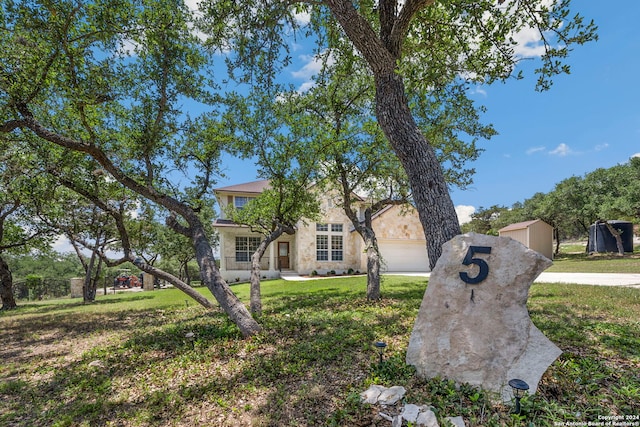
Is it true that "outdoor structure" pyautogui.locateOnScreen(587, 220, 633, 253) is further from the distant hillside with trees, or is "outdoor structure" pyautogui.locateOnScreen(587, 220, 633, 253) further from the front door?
the front door

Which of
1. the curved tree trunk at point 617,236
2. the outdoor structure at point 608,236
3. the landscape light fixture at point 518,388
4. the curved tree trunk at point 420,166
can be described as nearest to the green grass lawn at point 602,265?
the curved tree trunk at point 617,236

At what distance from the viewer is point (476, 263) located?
11.0ft

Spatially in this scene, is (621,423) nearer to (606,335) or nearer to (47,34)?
(606,335)

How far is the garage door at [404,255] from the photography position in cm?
1950

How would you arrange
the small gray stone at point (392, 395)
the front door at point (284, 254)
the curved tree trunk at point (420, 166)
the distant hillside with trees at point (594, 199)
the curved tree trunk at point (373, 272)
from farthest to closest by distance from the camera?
the front door at point (284, 254)
the distant hillside with trees at point (594, 199)
the curved tree trunk at point (373, 272)
the curved tree trunk at point (420, 166)
the small gray stone at point (392, 395)

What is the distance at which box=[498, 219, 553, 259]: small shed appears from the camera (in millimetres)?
22453

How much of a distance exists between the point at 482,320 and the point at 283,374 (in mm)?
2472

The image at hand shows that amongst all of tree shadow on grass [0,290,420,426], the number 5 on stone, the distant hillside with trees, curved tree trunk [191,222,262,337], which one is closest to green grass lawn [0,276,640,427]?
tree shadow on grass [0,290,420,426]

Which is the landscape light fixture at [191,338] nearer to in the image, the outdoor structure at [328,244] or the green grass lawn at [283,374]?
the green grass lawn at [283,374]

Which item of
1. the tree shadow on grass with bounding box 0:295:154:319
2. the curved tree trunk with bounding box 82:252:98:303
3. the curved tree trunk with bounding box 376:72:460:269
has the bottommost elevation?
the tree shadow on grass with bounding box 0:295:154:319

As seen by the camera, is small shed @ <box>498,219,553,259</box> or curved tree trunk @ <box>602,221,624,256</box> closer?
curved tree trunk @ <box>602,221,624,256</box>

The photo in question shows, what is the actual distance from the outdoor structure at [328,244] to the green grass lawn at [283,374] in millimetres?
12171

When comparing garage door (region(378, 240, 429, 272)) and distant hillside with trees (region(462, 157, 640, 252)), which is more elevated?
distant hillside with trees (region(462, 157, 640, 252))

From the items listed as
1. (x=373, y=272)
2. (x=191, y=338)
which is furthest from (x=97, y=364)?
(x=373, y=272)
